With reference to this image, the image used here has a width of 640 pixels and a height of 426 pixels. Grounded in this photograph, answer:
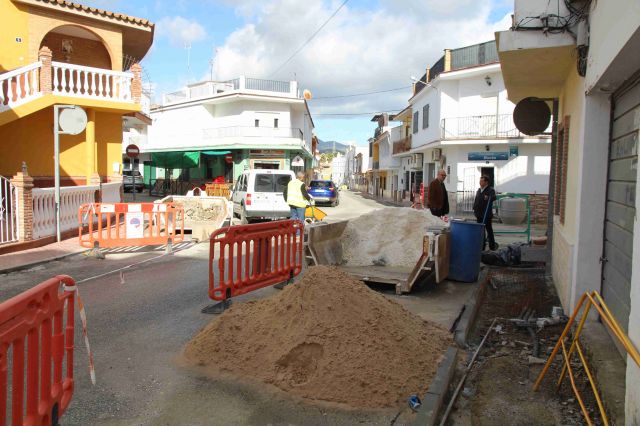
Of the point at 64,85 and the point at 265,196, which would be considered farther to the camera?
the point at 265,196

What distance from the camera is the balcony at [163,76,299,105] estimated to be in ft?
124

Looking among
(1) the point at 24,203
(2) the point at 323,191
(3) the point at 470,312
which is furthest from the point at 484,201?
(2) the point at 323,191

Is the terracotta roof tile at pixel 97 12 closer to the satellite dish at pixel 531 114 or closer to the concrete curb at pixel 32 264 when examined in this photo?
the concrete curb at pixel 32 264

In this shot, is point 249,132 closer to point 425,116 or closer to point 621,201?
point 425,116

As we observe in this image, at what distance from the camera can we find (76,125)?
11.8 metres

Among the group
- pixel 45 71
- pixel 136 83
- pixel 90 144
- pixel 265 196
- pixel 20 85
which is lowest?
pixel 265 196

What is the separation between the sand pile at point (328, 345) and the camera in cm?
415

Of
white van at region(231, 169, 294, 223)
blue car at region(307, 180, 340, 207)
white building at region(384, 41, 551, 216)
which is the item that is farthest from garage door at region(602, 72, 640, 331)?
blue car at region(307, 180, 340, 207)

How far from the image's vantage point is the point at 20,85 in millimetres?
15445

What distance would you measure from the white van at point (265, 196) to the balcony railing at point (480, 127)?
1497 cm

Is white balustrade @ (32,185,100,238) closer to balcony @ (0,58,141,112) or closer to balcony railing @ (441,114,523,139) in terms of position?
balcony @ (0,58,141,112)

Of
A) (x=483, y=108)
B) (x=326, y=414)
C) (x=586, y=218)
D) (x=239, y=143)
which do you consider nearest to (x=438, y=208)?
(x=586, y=218)

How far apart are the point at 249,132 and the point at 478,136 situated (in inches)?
640

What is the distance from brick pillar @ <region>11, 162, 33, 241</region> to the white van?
6.86 metres
